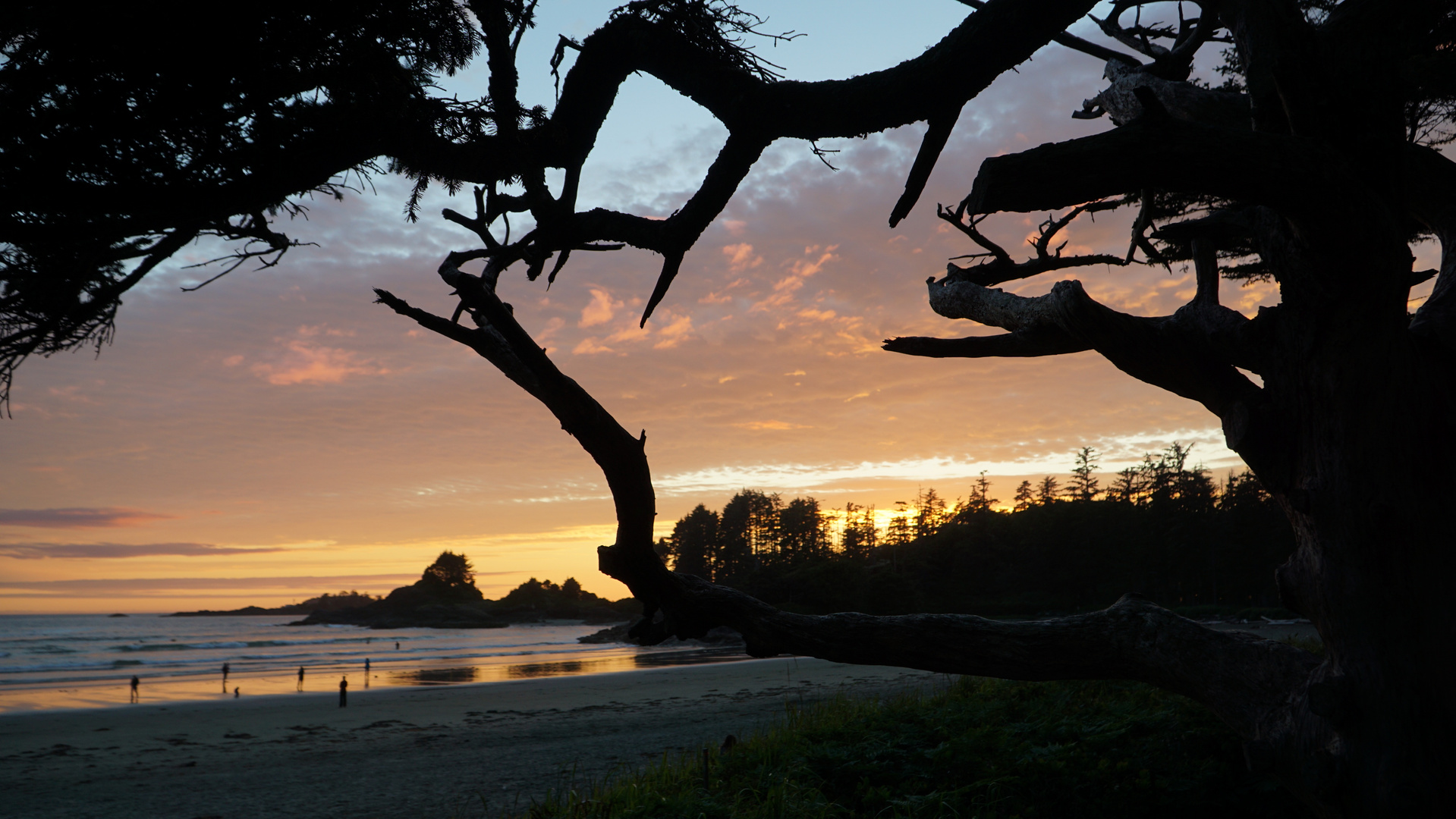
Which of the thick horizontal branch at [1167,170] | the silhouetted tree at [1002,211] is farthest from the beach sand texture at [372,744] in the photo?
the thick horizontal branch at [1167,170]

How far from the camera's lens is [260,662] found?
4184cm

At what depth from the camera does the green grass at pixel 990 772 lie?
17.2ft

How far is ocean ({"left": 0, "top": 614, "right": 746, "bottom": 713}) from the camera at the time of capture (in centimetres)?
2945

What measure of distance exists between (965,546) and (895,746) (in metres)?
64.4

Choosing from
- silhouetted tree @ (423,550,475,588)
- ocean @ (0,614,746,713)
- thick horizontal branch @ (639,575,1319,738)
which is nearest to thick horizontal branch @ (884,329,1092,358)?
thick horizontal branch @ (639,575,1319,738)

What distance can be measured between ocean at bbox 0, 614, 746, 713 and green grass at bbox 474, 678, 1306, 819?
83.5ft

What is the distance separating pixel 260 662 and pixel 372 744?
3056cm

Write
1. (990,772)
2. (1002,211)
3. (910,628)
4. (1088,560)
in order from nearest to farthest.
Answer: (1002,211), (910,628), (990,772), (1088,560)

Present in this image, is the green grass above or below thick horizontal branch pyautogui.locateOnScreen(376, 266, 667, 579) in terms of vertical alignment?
below

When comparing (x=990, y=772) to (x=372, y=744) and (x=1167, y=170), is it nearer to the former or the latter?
(x=1167, y=170)

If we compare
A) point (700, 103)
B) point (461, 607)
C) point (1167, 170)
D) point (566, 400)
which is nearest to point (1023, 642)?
point (1167, 170)

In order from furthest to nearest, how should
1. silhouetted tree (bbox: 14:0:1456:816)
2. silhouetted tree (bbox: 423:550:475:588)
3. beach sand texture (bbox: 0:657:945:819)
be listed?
1. silhouetted tree (bbox: 423:550:475:588)
2. beach sand texture (bbox: 0:657:945:819)
3. silhouetted tree (bbox: 14:0:1456:816)

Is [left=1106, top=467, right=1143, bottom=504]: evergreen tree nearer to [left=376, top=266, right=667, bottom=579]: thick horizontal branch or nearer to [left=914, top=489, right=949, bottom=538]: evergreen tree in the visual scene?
[left=914, top=489, right=949, bottom=538]: evergreen tree

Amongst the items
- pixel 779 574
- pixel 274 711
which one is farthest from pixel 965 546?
pixel 274 711
